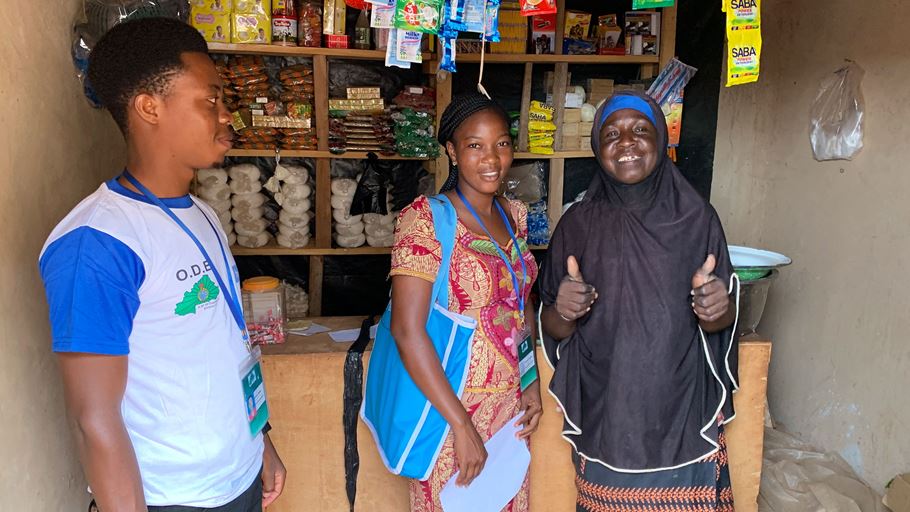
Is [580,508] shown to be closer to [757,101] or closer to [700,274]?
[700,274]

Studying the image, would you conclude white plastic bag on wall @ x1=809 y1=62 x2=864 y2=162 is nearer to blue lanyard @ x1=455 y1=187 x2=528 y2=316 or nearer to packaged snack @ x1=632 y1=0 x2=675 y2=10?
packaged snack @ x1=632 y1=0 x2=675 y2=10

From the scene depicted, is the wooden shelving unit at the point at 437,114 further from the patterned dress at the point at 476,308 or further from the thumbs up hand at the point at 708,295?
the thumbs up hand at the point at 708,295

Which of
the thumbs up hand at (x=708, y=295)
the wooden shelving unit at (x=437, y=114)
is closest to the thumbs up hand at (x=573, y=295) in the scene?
the thumbs up hand at (x=708, y=295)

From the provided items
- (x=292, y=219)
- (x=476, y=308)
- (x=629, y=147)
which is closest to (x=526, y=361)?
(x=476, y=308)

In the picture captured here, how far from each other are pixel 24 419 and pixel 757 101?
10.9ft

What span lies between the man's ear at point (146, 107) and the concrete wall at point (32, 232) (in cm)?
33

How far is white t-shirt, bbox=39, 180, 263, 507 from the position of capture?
3.17 feet

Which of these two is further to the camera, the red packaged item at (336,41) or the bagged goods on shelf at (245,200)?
the bagged goods on shelf at (245,200)

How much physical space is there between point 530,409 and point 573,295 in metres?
0.39

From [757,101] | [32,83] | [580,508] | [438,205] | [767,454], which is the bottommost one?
[767,454]

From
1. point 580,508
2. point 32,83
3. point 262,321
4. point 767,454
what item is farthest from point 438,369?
point 767,454

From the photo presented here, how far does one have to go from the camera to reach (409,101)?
353cm

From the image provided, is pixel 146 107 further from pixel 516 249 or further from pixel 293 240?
pixel 293 240

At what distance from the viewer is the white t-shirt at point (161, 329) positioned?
0.97 meters
